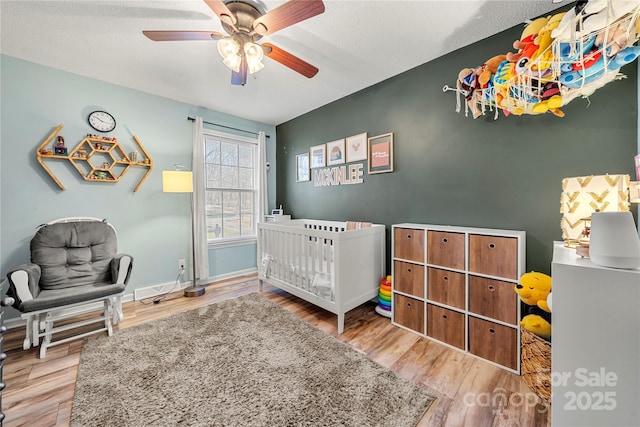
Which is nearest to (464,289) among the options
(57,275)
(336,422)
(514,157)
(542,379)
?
(542,379)

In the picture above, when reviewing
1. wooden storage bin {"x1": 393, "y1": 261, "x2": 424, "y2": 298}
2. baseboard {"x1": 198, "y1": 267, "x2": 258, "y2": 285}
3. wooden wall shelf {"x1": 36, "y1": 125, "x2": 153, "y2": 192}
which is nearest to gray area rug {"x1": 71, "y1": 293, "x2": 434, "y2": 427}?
wooden storage bin {"x1": 393, "y1": 261, "x2": 424, "y2": 298}

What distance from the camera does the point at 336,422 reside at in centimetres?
122

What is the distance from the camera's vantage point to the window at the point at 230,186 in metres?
3.43

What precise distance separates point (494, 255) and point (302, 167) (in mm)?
2640

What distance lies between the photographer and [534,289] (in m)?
1.45

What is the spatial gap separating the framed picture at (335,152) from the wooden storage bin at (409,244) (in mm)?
1309

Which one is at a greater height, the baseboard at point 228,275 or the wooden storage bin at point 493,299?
the wooden storage bin at point 493,299

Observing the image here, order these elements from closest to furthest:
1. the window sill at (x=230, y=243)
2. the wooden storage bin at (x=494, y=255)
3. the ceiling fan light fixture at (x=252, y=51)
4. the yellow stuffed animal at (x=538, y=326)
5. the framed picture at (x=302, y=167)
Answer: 1. the yellow stuffed animal at (x=538, y=326)
2. the ceiling fan light fixture at (x=252, y=51)
3. the wooden storage bin at (x=494, y=255)
4. the window sill at (x=230, y=243)
5. the framed picture at (x=302, y=167)

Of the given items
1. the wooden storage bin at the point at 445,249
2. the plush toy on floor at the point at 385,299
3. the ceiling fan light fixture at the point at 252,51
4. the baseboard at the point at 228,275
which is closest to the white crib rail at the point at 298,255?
the plush toy on floor at the point at 385,299

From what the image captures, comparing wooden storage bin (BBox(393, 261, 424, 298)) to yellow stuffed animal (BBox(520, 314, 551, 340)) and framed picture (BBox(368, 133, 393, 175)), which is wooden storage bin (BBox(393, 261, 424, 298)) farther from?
framed picture (BBox(368, 133, 393, 175))

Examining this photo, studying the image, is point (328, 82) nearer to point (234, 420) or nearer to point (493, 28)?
point (493, 28)

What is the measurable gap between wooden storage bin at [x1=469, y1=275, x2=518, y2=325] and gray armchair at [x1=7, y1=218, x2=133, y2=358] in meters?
2.84

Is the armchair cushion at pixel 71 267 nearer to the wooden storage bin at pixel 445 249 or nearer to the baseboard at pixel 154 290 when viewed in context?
the baseboard at pixel 154 290

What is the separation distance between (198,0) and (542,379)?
3.09 m
